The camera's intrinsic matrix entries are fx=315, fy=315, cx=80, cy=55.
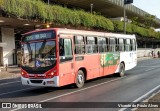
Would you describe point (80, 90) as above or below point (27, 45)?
below

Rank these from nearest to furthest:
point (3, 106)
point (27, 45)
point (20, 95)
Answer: point (3, 106)
point (20, 95)
point (27, 45)

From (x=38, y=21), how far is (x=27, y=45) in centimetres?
1903

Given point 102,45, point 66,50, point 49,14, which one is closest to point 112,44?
point 102,45

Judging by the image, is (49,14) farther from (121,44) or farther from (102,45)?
(102,45)

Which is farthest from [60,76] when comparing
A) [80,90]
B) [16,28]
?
[16,28]

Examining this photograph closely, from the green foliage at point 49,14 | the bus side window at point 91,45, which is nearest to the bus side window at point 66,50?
the bus side window at point 91,45

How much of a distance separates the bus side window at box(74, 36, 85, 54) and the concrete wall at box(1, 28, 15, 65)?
78.6ft

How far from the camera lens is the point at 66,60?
1421 centimetres

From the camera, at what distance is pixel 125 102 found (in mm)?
11062

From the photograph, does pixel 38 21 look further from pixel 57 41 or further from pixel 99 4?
pixel 99 4

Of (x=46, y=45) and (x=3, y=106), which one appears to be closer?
(x=3, y=106)

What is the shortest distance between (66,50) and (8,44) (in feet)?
85.4

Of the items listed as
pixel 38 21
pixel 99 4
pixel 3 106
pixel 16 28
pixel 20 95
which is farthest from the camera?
pixel 99 4

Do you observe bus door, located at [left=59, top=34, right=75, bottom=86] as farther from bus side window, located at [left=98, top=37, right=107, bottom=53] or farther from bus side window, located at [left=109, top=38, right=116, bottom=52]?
bus side window, located at [left=109, top=38, right=116, bottom=52]
